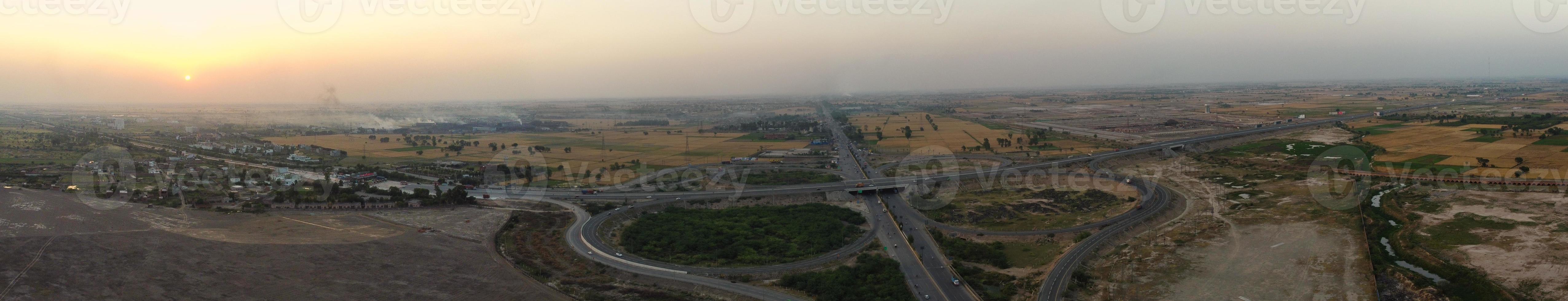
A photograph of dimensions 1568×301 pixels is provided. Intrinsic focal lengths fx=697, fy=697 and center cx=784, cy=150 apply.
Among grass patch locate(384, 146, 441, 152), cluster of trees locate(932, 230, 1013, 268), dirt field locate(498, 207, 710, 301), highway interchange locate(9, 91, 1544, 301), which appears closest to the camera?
dirt field locate(498, 207, 710, 301)

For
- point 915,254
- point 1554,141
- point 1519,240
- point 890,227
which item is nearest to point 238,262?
point 915,254

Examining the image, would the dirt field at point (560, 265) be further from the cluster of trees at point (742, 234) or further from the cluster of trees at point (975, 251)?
the cluster of trees at point (975, 251)

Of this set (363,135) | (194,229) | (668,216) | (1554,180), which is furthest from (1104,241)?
(363,135)

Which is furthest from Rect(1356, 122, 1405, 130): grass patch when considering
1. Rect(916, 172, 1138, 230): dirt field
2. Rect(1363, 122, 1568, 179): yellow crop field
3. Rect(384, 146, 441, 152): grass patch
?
Rect(384, 146, 441, 152): grass patch

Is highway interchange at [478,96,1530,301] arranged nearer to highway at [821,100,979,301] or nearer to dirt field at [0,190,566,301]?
highway at [821,100,979,301]

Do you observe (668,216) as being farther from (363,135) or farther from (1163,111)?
(1163,111)

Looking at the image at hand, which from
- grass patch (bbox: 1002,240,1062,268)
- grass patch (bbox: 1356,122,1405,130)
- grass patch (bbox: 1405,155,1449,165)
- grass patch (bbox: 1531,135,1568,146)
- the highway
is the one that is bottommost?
grass patch (bbox: 1002,240,1062,268)

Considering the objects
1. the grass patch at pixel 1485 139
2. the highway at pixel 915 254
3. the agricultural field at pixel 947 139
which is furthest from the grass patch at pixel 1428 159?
the highway at pixel 915 254
